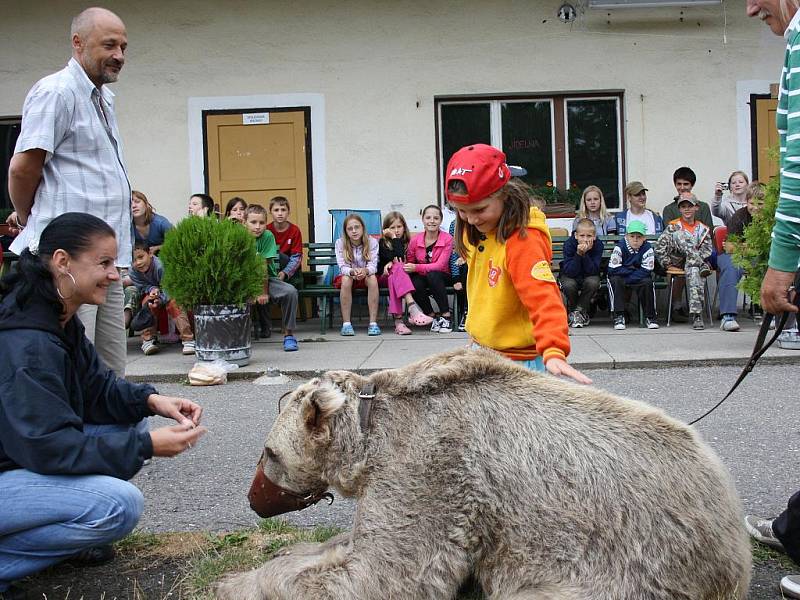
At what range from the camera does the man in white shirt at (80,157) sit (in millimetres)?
4598

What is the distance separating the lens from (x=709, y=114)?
12.4m

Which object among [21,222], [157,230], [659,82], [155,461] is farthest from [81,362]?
[659,82]

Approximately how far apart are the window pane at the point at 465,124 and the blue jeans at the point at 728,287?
3.93 metres

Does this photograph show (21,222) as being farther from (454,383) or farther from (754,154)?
(754,154)

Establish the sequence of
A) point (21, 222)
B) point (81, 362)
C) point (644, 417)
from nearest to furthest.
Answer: point (644, 417), point (81, 362), point (21, 222)

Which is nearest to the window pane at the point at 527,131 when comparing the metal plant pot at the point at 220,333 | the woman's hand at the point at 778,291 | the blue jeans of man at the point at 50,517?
the metal plant pot at the point at 220,333

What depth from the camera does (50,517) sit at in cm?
315

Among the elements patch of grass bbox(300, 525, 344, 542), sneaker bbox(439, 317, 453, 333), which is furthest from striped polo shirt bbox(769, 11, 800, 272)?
sneaker bbox(439, 317, 453, 333)

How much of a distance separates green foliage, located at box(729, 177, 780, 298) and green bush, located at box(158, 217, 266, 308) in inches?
202

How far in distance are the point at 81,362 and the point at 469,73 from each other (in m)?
9.77

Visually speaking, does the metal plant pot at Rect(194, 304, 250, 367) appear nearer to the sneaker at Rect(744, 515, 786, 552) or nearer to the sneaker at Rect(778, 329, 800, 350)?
the sneaker at Rect(778, 329, 800, 350)

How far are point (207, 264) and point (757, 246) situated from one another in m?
5.60

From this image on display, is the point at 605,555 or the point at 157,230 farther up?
the point at 157,230

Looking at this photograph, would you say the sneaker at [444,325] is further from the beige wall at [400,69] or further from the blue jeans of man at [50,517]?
the blue jeans of man at [50,517]
